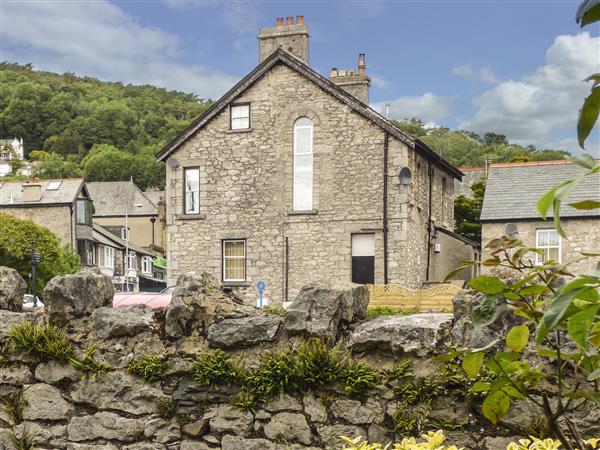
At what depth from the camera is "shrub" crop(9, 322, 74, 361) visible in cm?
568

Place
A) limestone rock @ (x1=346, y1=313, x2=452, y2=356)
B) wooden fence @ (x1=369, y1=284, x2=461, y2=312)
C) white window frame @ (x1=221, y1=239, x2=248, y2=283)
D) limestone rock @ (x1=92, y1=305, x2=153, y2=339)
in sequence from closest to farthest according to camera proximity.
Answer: limestone rock @ (x1=346, y1=313, x2=452, y2=356) < limestone rock @ (x1=92, y1=305, x2=153, y2=339) < wooden fence @ (x1=369, y1=284, x2=461, y2=312) < white window frame @ (x1=221, y1=239, x2=248, y2=283)

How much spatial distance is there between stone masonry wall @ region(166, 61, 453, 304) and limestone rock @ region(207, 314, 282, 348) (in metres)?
20.2

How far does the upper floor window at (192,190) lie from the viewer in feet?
91.2

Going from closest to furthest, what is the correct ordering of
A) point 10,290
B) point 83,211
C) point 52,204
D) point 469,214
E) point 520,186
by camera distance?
point 10,290 < point 520,186 < point 469,214 < point 52,204 < point 83,211

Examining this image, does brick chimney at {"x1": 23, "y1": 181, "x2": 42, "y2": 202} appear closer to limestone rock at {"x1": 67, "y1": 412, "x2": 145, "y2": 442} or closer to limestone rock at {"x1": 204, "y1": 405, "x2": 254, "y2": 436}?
limestone rock at {"x1": 67, "y1": 412, "x2": 145, "y2": 442}

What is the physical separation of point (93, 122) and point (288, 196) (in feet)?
397

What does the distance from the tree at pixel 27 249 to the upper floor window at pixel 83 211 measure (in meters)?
5.57

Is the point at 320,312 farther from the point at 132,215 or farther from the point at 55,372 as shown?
the point at 132,215

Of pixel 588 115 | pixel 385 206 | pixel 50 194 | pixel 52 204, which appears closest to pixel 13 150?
pixel 50 194

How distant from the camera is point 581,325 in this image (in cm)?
164

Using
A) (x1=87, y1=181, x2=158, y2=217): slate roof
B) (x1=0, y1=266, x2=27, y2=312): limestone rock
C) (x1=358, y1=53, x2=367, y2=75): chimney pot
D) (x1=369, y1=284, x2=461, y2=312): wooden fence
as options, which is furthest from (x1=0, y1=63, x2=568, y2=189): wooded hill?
→ (x1=0, y1=266, x2=27, y2=312): limestone rock

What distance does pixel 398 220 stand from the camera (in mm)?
25531

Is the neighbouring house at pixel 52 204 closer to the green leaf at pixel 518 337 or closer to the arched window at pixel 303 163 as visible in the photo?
the arched window at pixel 303 163

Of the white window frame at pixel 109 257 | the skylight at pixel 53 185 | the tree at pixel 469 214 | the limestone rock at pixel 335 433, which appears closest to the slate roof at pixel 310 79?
the tree at pixel 469 214
